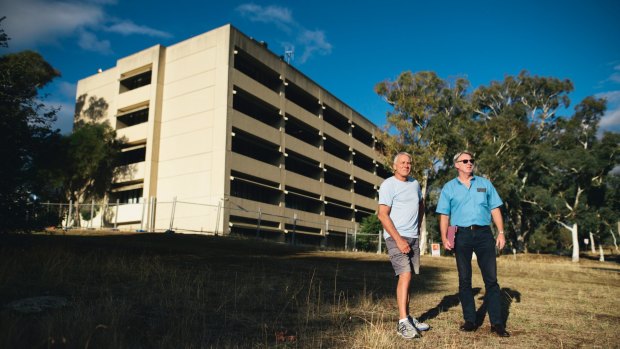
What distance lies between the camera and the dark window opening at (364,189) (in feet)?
183

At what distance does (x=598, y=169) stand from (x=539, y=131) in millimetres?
6178

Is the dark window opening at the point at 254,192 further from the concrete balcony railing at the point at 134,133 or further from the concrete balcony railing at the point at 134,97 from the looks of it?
the concrete balcony railing at the point at 134,97

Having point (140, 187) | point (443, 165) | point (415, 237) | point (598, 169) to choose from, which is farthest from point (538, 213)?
point (415, 237)

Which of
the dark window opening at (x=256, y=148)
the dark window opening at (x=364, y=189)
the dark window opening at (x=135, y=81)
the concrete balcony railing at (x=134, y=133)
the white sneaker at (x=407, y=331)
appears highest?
the dark window opening at (x=135, y=81)

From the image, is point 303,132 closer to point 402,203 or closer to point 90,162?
point 90,162

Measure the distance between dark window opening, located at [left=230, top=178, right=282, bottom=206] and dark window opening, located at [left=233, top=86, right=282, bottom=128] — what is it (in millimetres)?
5886

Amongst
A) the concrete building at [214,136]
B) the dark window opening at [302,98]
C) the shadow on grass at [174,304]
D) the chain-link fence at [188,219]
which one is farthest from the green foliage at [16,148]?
the dark window opening at [302,98]

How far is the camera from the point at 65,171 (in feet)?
110

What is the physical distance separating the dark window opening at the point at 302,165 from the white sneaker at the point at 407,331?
36922mm

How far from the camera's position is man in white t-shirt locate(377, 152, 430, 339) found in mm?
4754

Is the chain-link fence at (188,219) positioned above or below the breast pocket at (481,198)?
above

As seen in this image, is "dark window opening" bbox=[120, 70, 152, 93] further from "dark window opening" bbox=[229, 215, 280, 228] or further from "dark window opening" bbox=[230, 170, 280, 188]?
"dark window opening" bbox=[229, 215, 280, 228]

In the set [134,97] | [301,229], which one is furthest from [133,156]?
[301,229]

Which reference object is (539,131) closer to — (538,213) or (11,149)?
(538,213)
